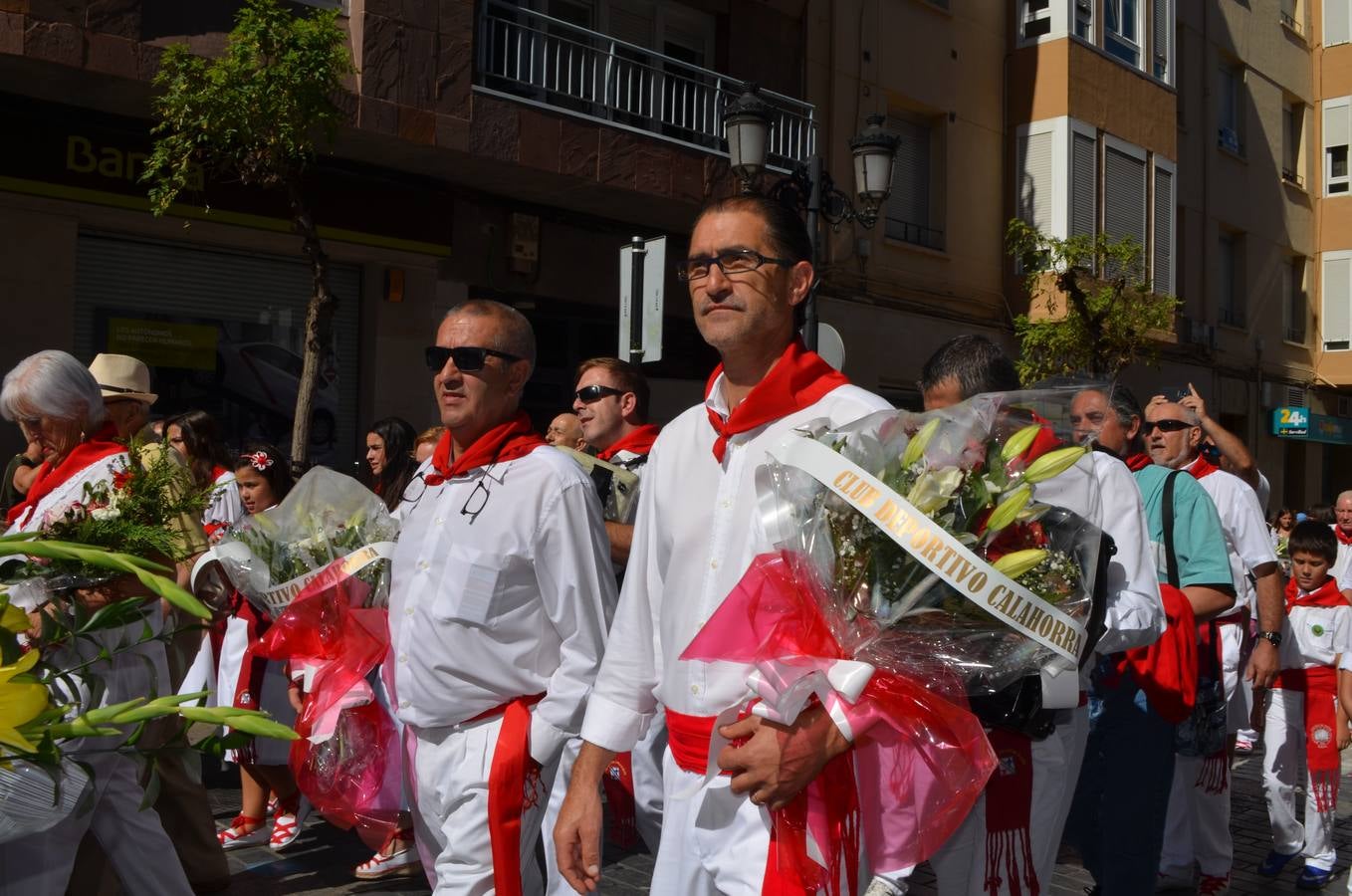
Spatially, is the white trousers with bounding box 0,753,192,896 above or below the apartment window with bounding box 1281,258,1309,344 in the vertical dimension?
below

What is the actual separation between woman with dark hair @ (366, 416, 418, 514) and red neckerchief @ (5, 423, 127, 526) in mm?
2692

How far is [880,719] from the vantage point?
246 centimetres

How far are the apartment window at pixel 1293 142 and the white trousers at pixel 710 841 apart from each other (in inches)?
1163

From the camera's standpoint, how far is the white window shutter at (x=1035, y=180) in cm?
2011

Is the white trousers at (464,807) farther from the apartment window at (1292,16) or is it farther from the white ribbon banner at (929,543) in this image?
the apartment window at (1292,16)

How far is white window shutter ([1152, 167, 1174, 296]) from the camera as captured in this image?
22.2 meters

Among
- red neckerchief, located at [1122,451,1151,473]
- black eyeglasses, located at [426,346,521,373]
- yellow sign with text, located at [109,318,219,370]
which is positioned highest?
yellow sign with text, located at [109,318,219,370]

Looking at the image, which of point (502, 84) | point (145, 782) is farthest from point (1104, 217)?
point (145, 782)

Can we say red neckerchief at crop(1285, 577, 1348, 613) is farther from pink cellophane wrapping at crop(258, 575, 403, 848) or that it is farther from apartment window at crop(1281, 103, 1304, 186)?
apartment window at crop(1281, 103, 1304, 186)

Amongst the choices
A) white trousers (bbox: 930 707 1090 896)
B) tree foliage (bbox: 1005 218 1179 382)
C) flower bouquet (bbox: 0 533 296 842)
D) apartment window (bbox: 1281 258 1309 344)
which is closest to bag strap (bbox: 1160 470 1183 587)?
white trousers (bbox: 930 707 1090 896)

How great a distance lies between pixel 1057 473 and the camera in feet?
8.55

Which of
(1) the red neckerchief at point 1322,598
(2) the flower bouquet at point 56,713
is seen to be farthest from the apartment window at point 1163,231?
(2) the flower bouquet at point 56,713

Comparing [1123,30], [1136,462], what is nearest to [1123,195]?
[1123,30]

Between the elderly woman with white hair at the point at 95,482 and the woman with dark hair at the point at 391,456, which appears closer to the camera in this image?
the elderly woman with white hair at the point at 95,482
